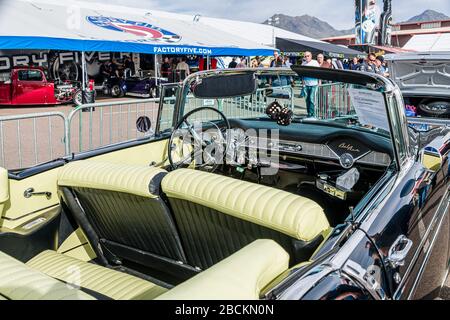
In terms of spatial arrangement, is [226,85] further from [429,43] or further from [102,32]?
[102,32]

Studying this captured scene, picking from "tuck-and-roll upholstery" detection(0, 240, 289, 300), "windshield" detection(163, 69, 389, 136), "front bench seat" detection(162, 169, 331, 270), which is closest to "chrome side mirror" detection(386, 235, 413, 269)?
"front bench seat" detection(162, 169, 331, 270)

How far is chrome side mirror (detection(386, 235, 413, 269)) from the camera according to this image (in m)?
1.92

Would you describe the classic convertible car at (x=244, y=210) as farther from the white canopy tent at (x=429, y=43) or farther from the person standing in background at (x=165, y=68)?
the person standing in background at (x=165, y=68)

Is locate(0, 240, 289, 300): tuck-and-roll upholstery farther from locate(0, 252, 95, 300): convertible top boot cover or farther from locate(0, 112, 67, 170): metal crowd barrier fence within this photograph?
locate(0, 112, 67, 170): metal crowd barrier fence

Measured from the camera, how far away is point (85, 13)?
1917cm

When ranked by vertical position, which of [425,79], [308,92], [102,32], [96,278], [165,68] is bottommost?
[96,278]

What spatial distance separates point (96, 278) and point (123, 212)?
1.32ft

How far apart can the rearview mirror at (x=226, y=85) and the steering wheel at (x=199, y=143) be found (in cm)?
14

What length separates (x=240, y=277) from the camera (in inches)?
59.0

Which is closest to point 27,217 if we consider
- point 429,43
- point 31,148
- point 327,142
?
point 327,142

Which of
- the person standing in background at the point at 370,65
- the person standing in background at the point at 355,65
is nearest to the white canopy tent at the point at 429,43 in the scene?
the person standing in background at the point at 370,65

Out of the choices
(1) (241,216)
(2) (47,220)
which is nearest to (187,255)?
(1) (241,216)

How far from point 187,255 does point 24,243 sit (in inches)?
38.0
